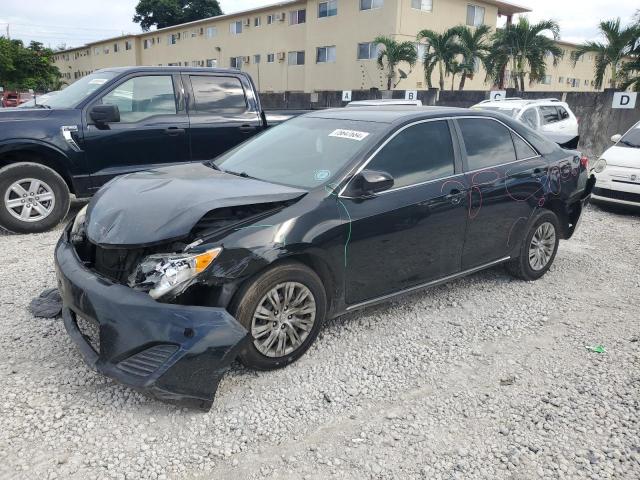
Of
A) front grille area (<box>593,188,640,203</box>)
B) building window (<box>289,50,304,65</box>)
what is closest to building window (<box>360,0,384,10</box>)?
building window (<box>289,50,304,65</box>)

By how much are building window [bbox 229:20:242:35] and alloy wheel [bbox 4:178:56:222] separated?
3747 centimetres

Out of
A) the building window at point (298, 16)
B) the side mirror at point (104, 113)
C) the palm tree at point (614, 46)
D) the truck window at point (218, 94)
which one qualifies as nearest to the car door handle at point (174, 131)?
the truck window at point (218, 94)

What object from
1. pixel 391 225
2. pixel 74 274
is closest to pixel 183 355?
pixel 74 274

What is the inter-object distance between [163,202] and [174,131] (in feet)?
12.3

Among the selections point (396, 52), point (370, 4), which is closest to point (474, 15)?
point (370, 4)

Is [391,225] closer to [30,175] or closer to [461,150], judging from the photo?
[461,150]

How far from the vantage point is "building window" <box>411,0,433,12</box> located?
28.8 m

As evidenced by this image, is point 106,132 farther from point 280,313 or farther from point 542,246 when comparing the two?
point 542,246

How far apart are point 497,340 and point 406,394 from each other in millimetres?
1125

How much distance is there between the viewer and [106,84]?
642 centimetres

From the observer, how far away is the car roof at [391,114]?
4059 millimetres

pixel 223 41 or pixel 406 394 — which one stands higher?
pixel 223 41

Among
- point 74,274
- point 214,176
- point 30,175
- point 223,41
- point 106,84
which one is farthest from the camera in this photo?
point 223,41

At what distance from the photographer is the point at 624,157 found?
28.1 feet
